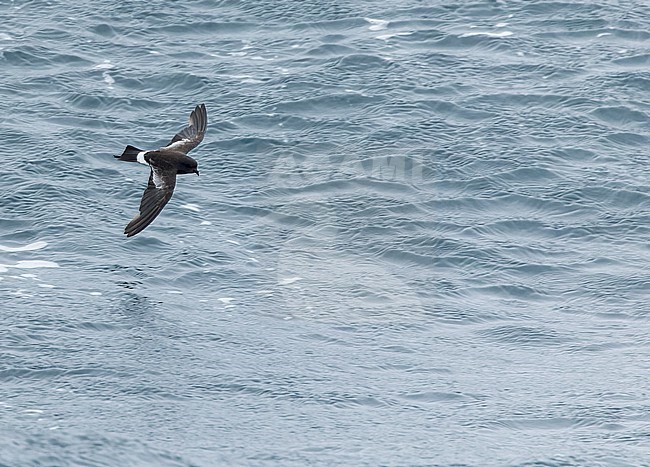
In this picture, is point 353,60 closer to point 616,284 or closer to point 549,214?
point 549,214

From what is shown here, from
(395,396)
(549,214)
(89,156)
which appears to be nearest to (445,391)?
(395,396)

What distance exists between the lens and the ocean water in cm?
1716

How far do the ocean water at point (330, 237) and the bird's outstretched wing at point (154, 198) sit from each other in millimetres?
1421

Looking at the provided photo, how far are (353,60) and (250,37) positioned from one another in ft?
9.61

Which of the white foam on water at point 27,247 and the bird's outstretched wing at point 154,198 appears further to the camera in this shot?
the white foam on water at point 27,247

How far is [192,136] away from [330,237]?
11.2 feet

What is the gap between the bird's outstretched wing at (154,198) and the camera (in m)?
20.5

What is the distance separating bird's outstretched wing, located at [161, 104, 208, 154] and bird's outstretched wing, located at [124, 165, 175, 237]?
133cm

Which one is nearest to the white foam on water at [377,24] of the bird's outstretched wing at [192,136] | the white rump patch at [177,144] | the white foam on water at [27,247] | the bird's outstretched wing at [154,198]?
the bird's outstretched wing at [192,136]

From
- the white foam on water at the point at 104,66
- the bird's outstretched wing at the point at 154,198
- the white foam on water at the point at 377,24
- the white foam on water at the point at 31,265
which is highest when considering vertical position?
the bird's outstretched wing at the point at 154,198

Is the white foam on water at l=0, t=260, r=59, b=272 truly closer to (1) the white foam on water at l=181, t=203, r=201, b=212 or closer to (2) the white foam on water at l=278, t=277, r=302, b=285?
(1) the white foam on water at l=181, t=203, r=201, b=212

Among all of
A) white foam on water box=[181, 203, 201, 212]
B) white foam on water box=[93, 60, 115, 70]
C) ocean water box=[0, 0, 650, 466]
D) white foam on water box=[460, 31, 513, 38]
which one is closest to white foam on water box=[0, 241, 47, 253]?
ocean water box=[0, 0, 650, 466]

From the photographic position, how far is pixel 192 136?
22.8 meters

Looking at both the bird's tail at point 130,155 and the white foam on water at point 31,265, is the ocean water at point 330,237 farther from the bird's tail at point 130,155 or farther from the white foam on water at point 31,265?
the bird's tail at point 130,155
